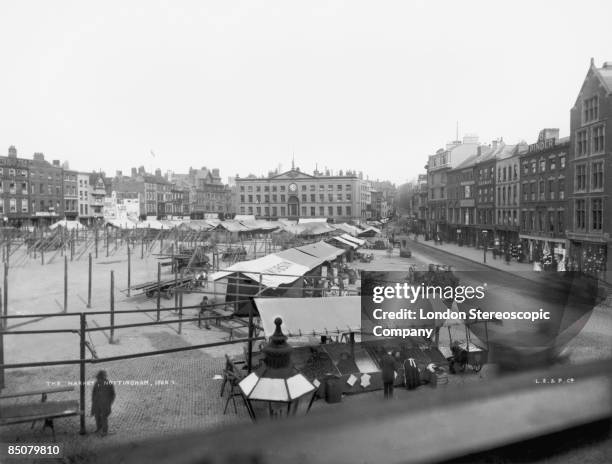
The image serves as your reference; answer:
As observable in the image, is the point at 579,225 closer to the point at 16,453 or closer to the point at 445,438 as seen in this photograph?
the point at 16,453

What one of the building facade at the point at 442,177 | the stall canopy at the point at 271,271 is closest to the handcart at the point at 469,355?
the stall canopy at the point at 271,271

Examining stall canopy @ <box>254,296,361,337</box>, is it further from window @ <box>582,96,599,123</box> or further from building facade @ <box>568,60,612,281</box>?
window @ <box>582,96,599,123</box>

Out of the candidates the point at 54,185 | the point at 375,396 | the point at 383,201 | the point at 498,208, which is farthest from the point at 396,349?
the point at 383,201

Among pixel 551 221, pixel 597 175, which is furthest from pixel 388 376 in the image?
pixel 551 221

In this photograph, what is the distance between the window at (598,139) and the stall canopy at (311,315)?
27.3m

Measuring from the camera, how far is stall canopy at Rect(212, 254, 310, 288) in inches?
772

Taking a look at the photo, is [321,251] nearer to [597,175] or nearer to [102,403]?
[597,175]

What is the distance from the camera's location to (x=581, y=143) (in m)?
35.5

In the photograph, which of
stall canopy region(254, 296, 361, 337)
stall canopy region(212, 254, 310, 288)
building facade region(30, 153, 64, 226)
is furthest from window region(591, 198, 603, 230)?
building facade region(30, 153, 64, 226)

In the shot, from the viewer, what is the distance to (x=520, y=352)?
1223 centimetres

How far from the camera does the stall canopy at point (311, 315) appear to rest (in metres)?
12.7

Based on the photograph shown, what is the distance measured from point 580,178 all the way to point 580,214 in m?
2.63

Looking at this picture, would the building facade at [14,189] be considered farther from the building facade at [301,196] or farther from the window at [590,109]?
the window at [590,109]

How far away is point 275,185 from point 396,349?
108 metres
